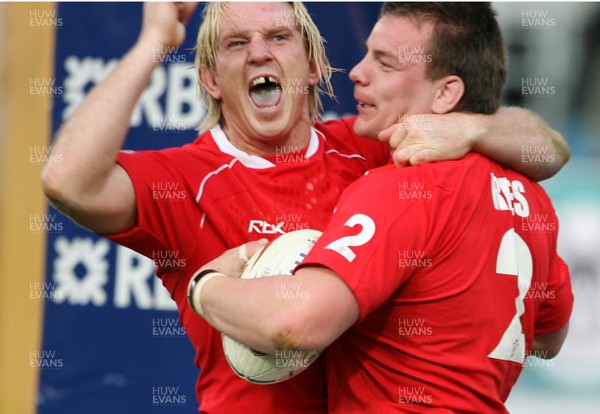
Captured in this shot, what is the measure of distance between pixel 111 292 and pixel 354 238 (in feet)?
11.0

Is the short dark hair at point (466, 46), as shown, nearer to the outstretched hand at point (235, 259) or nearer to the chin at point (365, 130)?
the chin at point (365, 130)

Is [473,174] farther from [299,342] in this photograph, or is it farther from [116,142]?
[116,142]

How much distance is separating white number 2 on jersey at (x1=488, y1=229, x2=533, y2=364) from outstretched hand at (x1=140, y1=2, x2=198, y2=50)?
1.31m

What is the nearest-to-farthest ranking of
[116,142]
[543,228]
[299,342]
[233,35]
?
[299,342], [116,142], [543,228], [233,35]

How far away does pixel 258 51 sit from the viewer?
3.69 m

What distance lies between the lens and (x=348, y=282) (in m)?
2.79

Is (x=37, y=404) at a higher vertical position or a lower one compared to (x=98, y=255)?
lower

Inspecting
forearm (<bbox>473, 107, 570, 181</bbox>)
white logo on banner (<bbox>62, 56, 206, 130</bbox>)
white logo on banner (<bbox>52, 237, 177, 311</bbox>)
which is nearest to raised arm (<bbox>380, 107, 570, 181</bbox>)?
forearm (<bbox>473, 107, 570, 181</bbox>)

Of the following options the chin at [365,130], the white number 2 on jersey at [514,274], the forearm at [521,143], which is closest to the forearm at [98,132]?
the chin at [365,130]

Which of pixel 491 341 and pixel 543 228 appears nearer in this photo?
pixel 491 341

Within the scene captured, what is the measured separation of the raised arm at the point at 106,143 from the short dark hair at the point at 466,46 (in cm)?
85

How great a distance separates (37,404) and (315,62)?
10.8 feet

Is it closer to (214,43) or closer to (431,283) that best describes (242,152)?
(214,43)

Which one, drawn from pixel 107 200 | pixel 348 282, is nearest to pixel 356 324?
pixel 348 282
